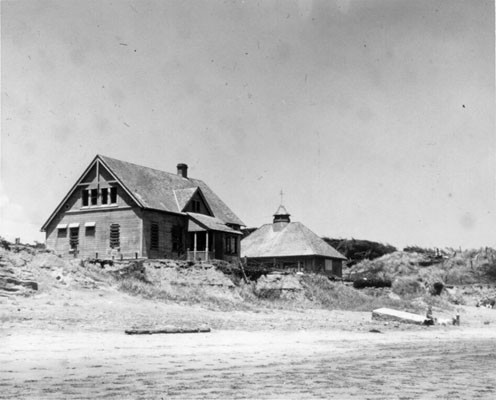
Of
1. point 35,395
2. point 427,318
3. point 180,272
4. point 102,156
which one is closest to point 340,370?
point 35,395

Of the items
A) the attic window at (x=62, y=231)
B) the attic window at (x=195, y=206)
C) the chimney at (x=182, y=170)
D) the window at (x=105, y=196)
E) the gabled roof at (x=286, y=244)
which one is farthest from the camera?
the gabled roof at (x=286, y=244)

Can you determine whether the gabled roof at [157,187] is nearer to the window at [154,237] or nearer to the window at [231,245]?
the window at [154,237]

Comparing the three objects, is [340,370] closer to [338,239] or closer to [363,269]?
[363,269]

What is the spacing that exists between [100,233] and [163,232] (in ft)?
14.1

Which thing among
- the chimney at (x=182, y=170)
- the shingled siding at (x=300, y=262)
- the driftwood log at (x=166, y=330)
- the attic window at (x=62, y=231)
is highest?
the chimney at (x=182, y=170)

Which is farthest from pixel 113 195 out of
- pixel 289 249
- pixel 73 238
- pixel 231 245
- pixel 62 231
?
pixel 289 249

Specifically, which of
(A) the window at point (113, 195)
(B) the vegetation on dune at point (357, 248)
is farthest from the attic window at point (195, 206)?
(B) the vegetation on dune at point (357, 248)

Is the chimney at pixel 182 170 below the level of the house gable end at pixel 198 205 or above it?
above

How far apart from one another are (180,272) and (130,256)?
6720 mm

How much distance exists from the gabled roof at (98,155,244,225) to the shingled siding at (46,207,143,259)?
164 centimetres

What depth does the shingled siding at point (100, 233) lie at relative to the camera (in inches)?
1667

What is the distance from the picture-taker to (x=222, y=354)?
16969mm

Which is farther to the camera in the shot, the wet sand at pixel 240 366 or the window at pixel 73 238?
the window at pixel 73 238

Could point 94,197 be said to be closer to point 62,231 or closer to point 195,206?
point 62,231
